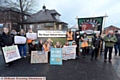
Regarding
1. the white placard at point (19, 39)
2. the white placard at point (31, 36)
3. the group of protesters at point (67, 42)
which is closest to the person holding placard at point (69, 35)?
the group of protesters at point (67, 42)

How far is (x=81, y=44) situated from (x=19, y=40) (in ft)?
11.5

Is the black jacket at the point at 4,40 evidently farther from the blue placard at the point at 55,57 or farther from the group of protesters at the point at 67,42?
the blue placard at the point at 55,57

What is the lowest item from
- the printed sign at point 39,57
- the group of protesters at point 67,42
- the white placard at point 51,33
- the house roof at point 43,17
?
the printed sign at point 39,57

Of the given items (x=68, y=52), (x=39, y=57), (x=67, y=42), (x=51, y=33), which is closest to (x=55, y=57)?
(x=39, y=57)

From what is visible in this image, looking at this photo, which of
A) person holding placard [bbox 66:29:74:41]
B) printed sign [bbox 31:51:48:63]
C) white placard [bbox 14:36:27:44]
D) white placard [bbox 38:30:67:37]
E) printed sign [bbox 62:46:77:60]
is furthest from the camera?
person holding placard [bbox 66:29:74:41]

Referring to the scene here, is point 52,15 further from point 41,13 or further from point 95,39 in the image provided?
point 95,39

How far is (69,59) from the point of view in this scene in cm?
545

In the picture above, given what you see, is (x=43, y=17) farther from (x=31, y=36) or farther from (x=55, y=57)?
(x=55, y=57)

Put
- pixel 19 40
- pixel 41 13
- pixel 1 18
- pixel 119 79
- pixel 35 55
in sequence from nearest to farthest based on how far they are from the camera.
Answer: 1. pixel 119 79
2. pixel 35 55
3. pixel 19 40
4. pixel 1 18
5. pixel 41 13

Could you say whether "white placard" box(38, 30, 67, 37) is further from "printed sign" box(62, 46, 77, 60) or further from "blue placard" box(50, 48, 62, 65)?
"blue placard" box(50, 48, 62, 65)

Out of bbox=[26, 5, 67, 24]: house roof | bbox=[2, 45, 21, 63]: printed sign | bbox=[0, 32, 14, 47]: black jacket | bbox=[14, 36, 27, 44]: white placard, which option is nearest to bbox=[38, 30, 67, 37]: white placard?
bbox=[14, 36, 27, 44]: white placard

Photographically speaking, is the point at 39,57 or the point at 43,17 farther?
the point at 43,17

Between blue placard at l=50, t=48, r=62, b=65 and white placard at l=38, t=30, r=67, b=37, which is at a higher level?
white placard at l=38, t=30, r=67, b=37

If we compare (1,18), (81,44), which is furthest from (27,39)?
(1,18)
